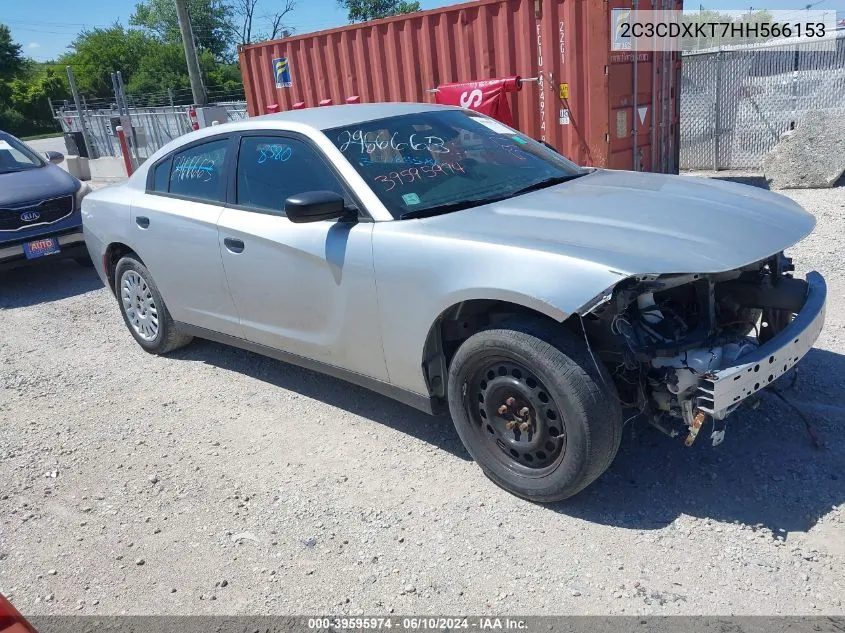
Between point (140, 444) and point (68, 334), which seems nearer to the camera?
point (140, 444)

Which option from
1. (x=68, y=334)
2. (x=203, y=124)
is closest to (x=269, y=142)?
(x=68, y=334)

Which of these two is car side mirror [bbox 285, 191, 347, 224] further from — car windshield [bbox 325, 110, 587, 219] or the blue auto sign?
the blue auto sign

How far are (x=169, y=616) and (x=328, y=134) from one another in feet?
8.09

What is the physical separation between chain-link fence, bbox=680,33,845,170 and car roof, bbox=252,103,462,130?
27.4ft

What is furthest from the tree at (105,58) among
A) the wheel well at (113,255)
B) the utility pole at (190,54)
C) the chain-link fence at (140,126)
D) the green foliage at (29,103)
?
the wheel well at (113,255)

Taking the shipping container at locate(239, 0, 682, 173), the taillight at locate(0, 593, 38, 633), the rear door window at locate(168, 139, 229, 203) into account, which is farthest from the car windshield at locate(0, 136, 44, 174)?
the taillight at locate(0, 593, 38, 633)

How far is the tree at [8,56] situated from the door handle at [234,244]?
63.0m

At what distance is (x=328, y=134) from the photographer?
3947 mm

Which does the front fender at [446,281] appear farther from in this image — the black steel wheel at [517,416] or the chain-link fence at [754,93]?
the chain-link fence at [754,93]

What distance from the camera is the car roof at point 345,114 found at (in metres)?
4.09

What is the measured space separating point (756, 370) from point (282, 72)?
9.91m

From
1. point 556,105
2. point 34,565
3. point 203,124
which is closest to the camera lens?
point 34,565

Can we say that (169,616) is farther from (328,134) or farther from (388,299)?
(328,134)

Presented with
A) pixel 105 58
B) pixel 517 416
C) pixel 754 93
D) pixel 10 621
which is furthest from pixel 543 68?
pixel 105 58
